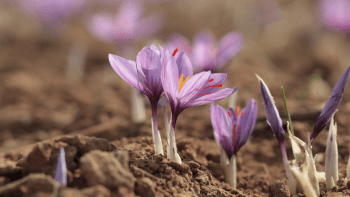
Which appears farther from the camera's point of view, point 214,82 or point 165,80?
point 214,82

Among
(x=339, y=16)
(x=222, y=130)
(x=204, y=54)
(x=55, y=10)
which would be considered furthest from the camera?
(x=55, y=10)

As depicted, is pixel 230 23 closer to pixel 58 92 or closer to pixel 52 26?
pixel 52 26

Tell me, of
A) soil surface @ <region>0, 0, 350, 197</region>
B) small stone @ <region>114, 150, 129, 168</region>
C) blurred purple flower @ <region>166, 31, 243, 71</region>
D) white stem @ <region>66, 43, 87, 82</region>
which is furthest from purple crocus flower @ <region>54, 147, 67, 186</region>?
white stem @ <region>66, 43, 87, 82</region>

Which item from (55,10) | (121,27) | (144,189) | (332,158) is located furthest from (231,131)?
(55,10)

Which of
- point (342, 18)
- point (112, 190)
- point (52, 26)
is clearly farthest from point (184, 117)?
point (52, 26)

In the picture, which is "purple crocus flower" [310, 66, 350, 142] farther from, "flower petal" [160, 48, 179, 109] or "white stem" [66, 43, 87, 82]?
"white stem" [66, 43, 87, 82]

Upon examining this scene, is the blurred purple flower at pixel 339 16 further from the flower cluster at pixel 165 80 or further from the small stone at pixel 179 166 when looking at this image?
the small stone at pixel 179 166

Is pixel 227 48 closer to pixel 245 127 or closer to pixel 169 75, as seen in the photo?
pixel 245 127
